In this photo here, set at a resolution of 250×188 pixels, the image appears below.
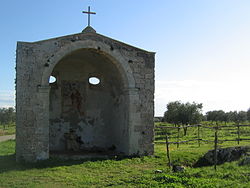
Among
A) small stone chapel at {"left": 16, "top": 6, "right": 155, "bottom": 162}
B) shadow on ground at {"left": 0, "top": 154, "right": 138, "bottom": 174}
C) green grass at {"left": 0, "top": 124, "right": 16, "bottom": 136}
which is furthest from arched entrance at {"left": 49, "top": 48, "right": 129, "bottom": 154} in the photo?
Result: green grass at {"left": 0, "top": 124, "right": 16, "bottom": 136}

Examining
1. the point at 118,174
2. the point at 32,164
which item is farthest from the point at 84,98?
the point at 118,174

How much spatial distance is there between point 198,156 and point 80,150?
5620 millimetres

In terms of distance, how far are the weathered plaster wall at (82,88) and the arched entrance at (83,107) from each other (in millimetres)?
69

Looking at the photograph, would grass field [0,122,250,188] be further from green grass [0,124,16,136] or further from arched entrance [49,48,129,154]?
green grass [0,124,16,136]

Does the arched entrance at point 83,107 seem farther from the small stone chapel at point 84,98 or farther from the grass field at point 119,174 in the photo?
the grass field at point 119,174

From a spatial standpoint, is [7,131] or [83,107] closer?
[83,107]

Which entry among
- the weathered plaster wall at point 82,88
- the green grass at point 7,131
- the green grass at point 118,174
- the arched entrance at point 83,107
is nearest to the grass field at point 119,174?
the green grass at point 118,174

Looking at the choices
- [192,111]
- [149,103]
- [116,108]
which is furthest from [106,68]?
[192,111]

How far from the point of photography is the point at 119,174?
7523mm

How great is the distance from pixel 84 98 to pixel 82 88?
0.52 m

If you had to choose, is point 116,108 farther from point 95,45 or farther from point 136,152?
point 95,45

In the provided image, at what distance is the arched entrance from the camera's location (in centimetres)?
1205

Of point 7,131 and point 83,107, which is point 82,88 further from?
point 7,131

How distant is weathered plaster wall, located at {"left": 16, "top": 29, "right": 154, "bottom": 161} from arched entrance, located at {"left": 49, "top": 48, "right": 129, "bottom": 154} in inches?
2.7
